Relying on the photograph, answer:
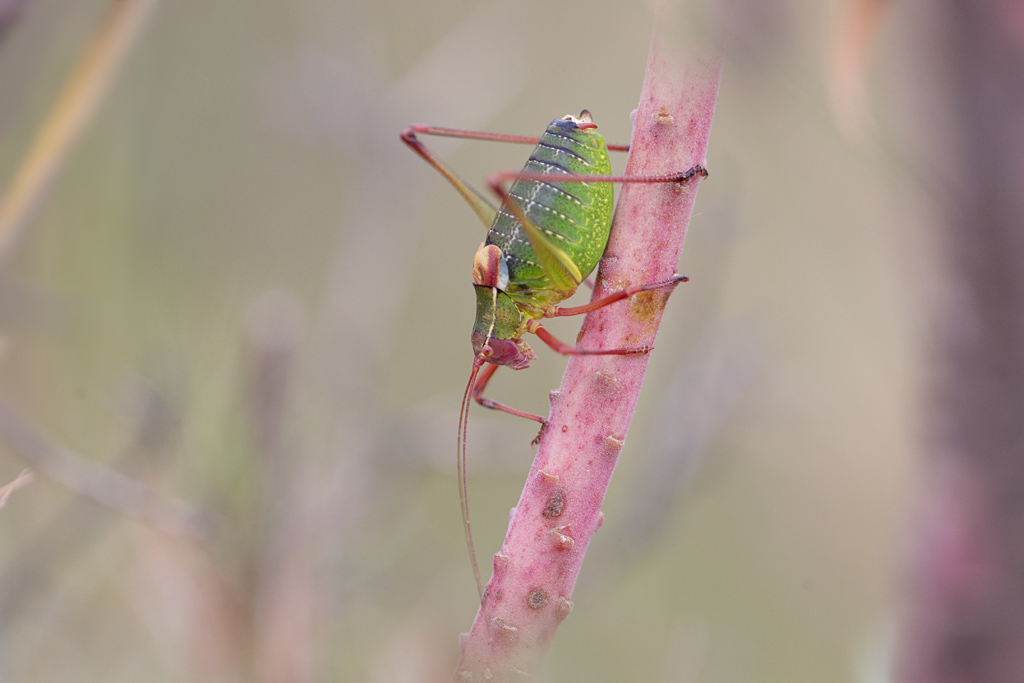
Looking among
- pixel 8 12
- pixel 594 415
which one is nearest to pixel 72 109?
pixel 8 12

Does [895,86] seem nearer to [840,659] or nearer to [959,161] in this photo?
[959,161]

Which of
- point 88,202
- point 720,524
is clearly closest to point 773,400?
point 720,524

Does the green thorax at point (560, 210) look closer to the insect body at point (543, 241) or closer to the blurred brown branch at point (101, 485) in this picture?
the insect body at point (543, 241)

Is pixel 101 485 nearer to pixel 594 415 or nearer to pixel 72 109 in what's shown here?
pixel 72 109

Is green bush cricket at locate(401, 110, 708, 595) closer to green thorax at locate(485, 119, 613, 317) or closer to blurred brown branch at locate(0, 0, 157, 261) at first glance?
green thorax at locate(485, 119, 613, 317)

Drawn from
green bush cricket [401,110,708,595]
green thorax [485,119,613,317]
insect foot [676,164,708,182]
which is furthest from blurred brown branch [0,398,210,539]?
insect foot [676,164,708,182]

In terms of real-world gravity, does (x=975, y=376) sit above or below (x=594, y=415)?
above

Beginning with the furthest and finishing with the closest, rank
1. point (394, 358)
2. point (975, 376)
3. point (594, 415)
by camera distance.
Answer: point (394, 358)
point (975, 376)
point (594, 415)
